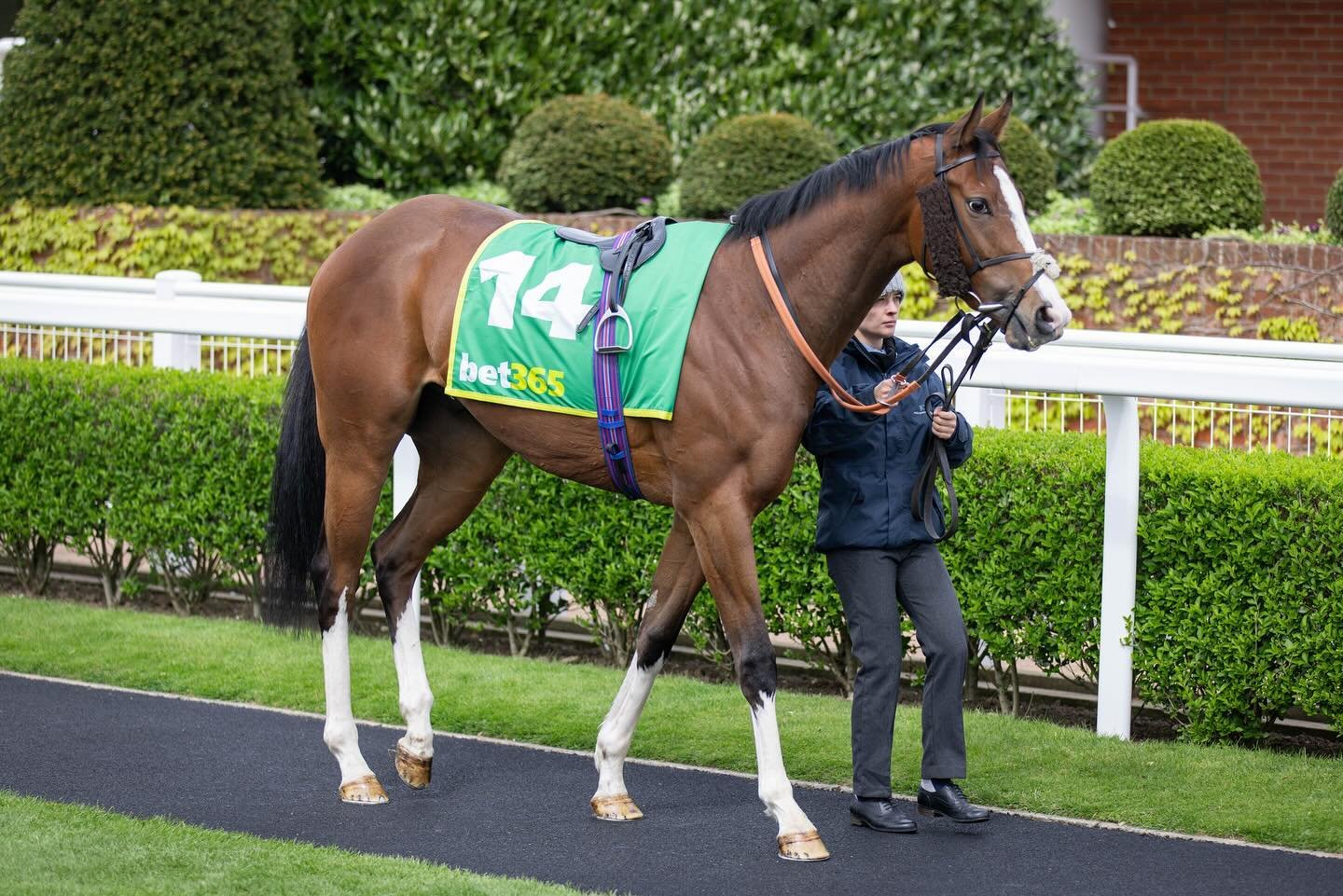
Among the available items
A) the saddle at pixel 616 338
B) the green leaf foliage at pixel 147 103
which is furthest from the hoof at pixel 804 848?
the green leaf foliage at pixel 147 103

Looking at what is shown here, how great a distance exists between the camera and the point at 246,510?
269 inches

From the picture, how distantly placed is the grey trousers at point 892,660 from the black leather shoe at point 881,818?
3 centimetres

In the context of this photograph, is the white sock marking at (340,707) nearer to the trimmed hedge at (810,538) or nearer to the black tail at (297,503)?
the black tail at (297,503)

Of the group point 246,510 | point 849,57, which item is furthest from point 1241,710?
point 849,57

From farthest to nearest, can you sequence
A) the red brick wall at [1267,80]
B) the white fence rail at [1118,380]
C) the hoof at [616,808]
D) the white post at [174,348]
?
the red brick wall at [1267,80]
the white post at [174,348]
the white fence rail at [1118,380]
the hoof at [616,808]

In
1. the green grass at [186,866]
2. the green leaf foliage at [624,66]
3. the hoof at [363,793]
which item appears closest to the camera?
the green grass at [186,866]

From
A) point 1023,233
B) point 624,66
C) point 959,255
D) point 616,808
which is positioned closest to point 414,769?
point 616,808

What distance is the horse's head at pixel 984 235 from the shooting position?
13.3ft

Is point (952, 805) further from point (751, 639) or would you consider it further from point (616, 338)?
point (616, 338)

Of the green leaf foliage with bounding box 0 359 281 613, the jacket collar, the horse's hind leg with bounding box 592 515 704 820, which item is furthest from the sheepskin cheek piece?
the green leaf foliage with bounding box 0 359 281 613

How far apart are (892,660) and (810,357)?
88 cm

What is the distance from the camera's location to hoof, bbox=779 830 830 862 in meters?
4.31

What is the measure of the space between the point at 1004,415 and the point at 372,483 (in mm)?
2618

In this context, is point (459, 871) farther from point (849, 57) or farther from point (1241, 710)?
point (849, 57)
